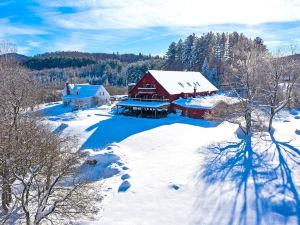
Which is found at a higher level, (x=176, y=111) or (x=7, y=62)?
(x=7, y=62)

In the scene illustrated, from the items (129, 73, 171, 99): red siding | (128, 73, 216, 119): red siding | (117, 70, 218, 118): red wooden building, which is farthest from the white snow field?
(129, 73, 171, 99): red siding

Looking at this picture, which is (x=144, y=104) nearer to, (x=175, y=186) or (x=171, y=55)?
(x=175, y=186)

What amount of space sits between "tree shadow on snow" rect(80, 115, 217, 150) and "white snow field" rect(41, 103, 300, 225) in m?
0.12

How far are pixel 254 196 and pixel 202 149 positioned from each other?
9.62 metres

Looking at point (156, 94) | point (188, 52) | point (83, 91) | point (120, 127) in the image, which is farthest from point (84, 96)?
point (188, 52)

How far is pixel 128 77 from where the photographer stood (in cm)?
11050

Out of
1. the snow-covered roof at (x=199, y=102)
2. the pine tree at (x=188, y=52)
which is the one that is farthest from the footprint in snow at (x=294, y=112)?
the pine tree at (x=188, y=52)

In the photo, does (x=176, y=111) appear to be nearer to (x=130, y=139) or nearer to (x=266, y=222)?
(x=130, y=139)

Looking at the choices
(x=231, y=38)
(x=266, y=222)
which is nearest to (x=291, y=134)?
(x=266, y=222)

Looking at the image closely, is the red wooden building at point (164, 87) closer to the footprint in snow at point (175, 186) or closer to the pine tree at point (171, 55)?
the footprint in snow at point (175, 186)

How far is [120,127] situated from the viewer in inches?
1351

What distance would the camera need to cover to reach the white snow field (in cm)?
1371

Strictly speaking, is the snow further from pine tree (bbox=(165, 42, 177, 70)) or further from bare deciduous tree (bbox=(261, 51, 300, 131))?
pine tree (bbox=(165, 42, 177, 70))

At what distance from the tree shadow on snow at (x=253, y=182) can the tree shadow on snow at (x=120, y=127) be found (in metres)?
10.4
